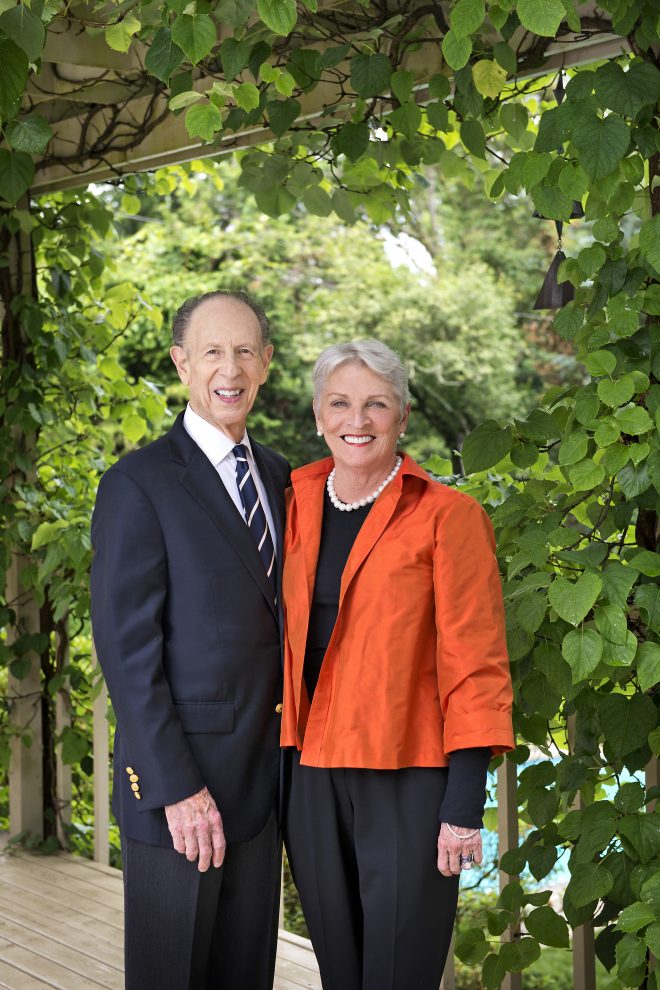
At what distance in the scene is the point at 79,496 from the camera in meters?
3.51

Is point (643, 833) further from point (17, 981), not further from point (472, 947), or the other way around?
point (17, 981)

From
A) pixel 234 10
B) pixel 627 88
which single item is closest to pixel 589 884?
pixel 627 88

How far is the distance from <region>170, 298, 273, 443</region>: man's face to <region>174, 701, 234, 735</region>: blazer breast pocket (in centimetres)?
44

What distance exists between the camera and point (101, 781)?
10.9ft

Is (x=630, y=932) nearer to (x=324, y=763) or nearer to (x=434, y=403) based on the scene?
(x=324, y=763)

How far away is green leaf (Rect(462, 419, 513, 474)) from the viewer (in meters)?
2.07

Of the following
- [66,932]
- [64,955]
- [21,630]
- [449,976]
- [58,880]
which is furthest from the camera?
[21,630]

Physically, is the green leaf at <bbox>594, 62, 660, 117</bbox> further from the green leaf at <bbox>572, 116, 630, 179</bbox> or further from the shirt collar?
the shirt collar

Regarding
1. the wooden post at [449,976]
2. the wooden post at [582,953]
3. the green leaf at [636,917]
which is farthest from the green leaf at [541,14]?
the wooden post at [449,976]

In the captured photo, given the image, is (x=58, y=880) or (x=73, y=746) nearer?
(x=58, y=880)

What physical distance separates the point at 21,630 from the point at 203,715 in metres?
1.87

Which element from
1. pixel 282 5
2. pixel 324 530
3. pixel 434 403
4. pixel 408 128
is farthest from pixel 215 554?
pixel 434 403

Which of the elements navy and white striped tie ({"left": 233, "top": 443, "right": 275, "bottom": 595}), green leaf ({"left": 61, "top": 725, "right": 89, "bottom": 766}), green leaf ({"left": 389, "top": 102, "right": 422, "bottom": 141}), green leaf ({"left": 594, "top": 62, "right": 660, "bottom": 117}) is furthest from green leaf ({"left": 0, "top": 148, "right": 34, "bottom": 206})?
green leaf ({"left": 61, "top": 725, "right": 89, "bottom": 766})

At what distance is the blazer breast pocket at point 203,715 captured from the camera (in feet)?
5.76
